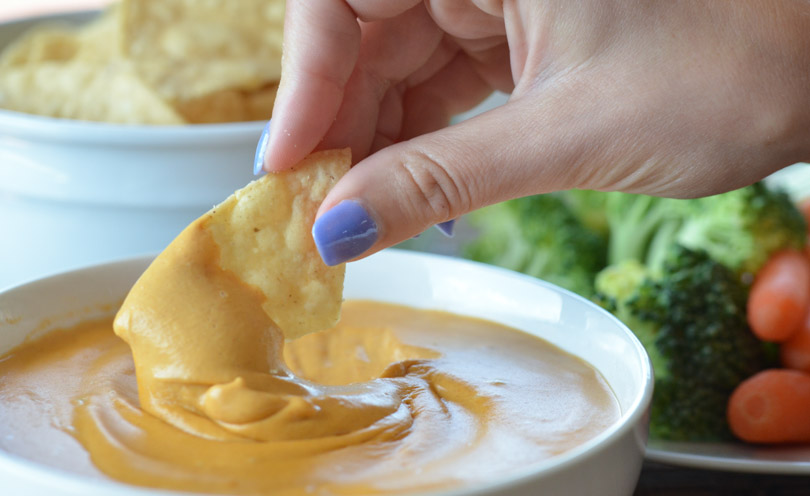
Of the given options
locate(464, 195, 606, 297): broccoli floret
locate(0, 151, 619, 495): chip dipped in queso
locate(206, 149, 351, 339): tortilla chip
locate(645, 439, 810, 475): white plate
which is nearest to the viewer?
locate(0, 151, 619, 495): chip dipped in queso

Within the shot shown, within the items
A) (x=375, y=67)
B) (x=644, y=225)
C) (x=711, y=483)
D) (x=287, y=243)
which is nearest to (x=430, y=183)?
(x=287, y=243)

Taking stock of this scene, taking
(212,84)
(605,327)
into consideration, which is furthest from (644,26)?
(212,84)

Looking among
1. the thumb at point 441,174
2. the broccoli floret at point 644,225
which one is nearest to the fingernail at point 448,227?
the thumb at point 441,174

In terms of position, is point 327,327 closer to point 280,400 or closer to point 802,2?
point 280,400

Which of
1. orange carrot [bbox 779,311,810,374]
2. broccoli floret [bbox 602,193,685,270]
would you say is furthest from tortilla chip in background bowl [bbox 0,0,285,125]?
orange carrot [bbox 779,311,810,374]

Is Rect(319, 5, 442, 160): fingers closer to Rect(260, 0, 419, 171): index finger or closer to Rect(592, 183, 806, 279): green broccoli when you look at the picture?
Rect(260, 0, 419, 171): index finger

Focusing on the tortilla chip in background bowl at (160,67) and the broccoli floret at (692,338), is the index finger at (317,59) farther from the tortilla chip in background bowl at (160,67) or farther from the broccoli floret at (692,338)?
the broccoli floret at (692,338)
